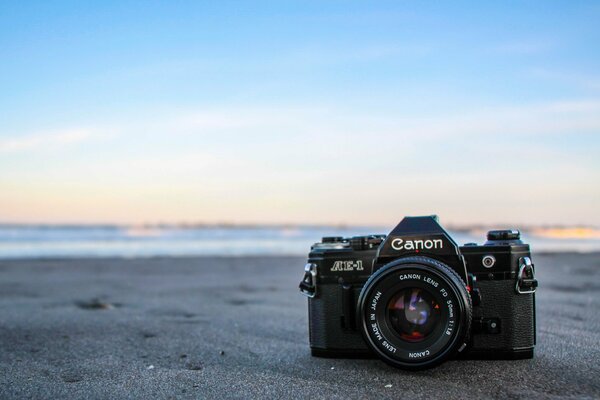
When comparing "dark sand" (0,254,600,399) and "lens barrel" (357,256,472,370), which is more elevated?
"lens barrel" (357,256,472,370)

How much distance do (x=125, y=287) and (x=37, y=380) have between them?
4.61m

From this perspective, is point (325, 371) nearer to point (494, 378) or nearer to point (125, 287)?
point (494, 378)

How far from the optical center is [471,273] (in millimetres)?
3326

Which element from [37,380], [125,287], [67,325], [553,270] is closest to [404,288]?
[37,380]

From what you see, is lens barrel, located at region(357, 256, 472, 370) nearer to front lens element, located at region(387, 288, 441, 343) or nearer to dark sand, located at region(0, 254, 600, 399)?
front lens element, located at region(387, 288, 441, 343)

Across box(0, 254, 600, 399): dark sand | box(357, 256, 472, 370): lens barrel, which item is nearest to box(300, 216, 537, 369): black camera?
box(357, 256, 472, 370): lens barrel

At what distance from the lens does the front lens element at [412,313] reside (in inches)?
122

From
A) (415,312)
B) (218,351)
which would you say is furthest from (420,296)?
(218,351)

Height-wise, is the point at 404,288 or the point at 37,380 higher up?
the point at 404,288

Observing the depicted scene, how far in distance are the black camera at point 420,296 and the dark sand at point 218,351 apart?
0.38 feet

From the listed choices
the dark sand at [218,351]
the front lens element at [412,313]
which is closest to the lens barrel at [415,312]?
the front lens element at [412,313]

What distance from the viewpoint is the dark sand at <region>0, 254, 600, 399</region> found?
296 centimetres

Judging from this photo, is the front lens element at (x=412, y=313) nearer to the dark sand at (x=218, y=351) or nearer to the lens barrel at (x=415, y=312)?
the lens barrel at (x=415, y=312)

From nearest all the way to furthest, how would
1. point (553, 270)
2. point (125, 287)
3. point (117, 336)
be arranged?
point (117, 336) → point (125, 287) → point (553, 270)
